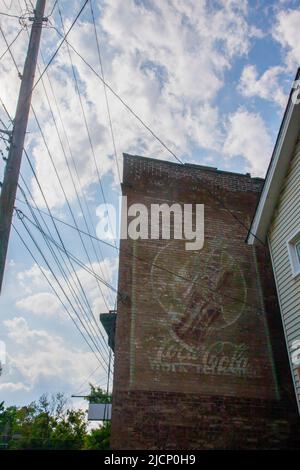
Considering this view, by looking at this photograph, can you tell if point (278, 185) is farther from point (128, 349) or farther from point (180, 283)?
point (128, 349)

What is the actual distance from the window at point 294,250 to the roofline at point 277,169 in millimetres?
1202

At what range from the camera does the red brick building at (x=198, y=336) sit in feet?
A: 24.2

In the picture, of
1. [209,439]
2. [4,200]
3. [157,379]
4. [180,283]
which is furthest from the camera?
[180,283]

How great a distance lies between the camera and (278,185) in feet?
28.7

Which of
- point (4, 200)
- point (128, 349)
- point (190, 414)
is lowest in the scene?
point (190, 414)

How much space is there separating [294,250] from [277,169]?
83.2 inches

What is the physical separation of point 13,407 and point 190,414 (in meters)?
63.0

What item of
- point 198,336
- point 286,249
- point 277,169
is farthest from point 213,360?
point 277,169

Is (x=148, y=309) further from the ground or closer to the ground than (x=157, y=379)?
further from the ground

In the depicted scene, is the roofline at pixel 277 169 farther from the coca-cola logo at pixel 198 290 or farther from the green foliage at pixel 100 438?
the green foliage at pixel 100 438

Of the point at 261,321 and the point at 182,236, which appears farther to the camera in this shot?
the point at 182,236

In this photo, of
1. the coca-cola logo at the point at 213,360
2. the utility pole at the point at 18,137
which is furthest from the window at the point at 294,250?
the utility pole at the point at 18,137
